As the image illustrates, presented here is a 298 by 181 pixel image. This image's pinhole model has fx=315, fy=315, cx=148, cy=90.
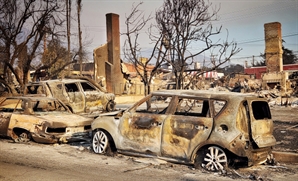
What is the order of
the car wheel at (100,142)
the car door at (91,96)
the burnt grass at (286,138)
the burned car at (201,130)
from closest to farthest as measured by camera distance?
the burned car at (201,130) < the car wheel at (100,142) < the burnt grass at (286,138) < the car door at (91,96)

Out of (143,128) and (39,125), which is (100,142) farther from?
(39,125)

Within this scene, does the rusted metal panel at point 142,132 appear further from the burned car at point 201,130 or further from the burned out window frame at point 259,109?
the burned out window frame at point 259,109

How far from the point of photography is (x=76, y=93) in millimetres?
13000

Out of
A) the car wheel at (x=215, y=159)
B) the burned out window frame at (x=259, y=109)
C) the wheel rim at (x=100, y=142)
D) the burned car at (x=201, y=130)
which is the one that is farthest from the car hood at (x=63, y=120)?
the burned out window frame at (x=259, y=109)

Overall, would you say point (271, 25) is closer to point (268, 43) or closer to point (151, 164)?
point (268, 43)

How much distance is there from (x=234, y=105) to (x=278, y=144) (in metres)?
3.29

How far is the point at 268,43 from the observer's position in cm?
2775

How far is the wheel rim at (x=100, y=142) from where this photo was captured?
7.49 m

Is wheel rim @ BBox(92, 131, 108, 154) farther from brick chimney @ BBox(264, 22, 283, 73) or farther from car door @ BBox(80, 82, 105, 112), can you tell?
brick chimney @ BBox(264, 22, 283, 73)

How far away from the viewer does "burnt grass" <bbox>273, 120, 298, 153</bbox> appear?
804 cm

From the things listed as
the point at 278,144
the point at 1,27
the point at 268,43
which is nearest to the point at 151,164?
the point at 278,144

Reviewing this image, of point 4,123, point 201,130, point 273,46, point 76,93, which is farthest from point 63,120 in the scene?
point 273,46

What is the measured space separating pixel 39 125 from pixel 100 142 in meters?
2.24

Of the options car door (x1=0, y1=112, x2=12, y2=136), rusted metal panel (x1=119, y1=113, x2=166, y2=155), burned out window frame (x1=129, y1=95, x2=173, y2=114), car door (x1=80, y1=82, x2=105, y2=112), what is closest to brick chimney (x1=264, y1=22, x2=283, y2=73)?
car door (x1=80, y1=82, x2=105, y2=112)
